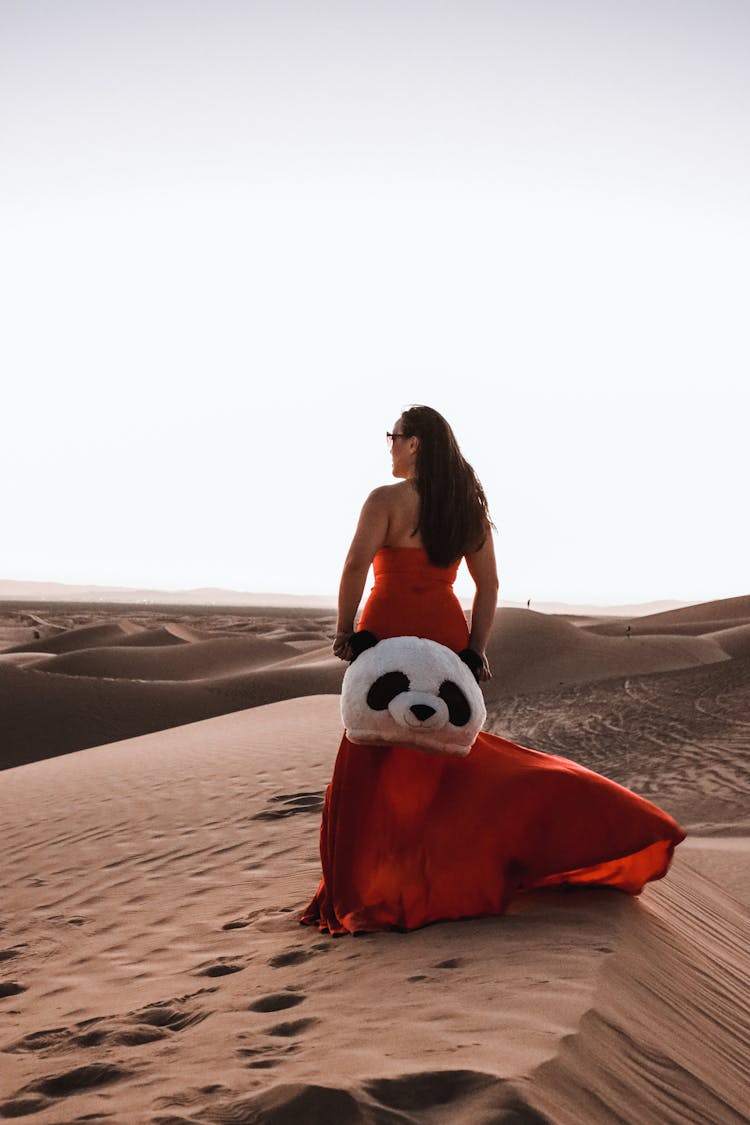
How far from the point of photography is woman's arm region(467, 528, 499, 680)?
4.32 meters

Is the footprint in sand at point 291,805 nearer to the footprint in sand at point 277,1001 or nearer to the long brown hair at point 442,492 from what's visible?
the long brown hair at point 442,492

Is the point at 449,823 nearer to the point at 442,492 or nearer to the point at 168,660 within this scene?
the point at 442,492

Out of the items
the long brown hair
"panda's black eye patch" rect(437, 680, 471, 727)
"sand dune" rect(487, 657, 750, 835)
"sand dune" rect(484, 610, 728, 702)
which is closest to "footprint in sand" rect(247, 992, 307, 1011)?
"panda's black eye patch" rect(437, 680, 471, 727)

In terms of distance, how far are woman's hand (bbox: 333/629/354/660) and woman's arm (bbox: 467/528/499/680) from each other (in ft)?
1.81

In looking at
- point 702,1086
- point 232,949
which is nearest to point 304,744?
point 232,949

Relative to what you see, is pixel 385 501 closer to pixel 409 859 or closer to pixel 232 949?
pixel 409 859

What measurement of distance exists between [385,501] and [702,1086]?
7.81 feet

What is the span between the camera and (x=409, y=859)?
3.92 m

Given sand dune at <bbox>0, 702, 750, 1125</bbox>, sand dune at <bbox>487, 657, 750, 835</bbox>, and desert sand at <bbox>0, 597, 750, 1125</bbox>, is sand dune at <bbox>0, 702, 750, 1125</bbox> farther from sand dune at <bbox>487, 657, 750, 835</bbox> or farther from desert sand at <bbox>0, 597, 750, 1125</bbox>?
sand dune at <bbox>487, 657, 750, 835</bbox>

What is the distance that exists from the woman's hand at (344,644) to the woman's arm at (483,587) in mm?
553

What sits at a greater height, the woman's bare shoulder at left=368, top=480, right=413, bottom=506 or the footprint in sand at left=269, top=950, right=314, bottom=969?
the woman's bare shoulder at left=368, top=480, right=413, bottom=506

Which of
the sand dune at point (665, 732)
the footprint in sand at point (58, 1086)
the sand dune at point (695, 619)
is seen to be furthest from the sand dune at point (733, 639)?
the footprint in sand at point (58, 1086)

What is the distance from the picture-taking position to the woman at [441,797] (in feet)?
12.5

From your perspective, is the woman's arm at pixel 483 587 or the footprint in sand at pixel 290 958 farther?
the woman's arm at pixel 483 587
